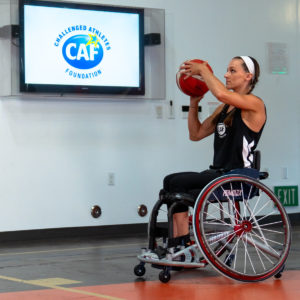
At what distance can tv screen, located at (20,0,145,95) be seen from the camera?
5766mm

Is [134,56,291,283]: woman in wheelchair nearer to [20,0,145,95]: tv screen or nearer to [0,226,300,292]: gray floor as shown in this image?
[0,226,300,292]: gray floor

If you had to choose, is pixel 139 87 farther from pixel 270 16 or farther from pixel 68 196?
pixel 270 16

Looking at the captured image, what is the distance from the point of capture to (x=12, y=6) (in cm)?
573

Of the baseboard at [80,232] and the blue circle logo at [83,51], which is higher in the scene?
the blue circle logo at [83,51]

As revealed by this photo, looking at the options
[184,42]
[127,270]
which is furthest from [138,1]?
[127,270]

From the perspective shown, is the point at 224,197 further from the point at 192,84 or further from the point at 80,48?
the point at 80,48

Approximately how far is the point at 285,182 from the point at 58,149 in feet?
7.66

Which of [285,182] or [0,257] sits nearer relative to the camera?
[0,257]

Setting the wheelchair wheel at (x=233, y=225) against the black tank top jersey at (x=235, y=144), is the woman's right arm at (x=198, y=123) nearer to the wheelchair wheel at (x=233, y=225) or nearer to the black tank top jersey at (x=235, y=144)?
the black tank top jersey at (x=235, y=144)

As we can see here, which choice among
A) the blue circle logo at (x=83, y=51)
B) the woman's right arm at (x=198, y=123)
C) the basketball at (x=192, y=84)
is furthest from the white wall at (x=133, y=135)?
the basketball at (x=192, y=84)

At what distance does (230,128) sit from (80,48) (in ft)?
8.44

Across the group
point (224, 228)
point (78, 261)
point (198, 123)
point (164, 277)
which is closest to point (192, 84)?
point (198, 123)

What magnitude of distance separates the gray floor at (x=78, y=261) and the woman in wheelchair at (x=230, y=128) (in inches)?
18.6

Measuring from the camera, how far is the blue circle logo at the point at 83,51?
5918 mm
